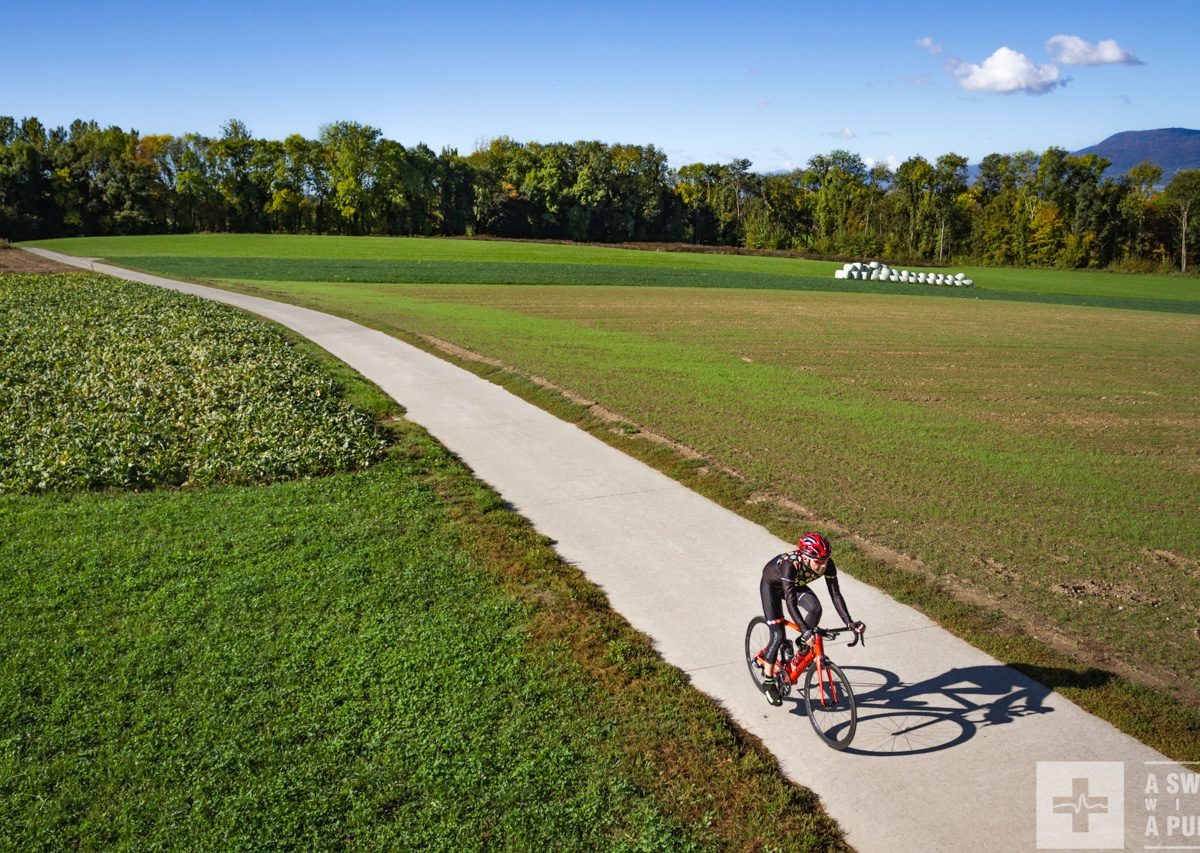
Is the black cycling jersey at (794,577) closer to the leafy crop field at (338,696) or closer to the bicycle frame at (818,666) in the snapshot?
the bicycle frame at (818,666)

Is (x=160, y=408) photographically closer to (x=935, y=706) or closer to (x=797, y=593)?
(x=797, y=593)

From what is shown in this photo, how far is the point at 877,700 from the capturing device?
6.59 metres

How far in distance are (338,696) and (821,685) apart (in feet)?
Answer: 11.8

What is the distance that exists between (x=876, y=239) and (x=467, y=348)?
82.8 metres

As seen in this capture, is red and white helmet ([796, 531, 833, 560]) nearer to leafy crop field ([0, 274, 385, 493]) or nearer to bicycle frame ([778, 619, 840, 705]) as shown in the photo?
bicycle frame ([778, 619, 840, 705])

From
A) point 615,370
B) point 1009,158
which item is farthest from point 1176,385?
point 1009,158

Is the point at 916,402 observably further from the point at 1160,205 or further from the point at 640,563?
the point at 1160,205

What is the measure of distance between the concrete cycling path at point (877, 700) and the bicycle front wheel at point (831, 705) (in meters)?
0.10

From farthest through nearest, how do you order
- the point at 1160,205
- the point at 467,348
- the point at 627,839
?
the point at 1160,205, the point at 467,348, the point at 627,839

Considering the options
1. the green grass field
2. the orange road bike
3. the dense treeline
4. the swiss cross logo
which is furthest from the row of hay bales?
the swiss cross logo

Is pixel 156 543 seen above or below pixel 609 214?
below

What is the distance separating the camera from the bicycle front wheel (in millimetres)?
5980

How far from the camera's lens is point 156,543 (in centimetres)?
932

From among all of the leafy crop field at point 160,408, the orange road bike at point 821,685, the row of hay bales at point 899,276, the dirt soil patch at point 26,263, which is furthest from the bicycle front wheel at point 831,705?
the row of hay bales at point 899,276
